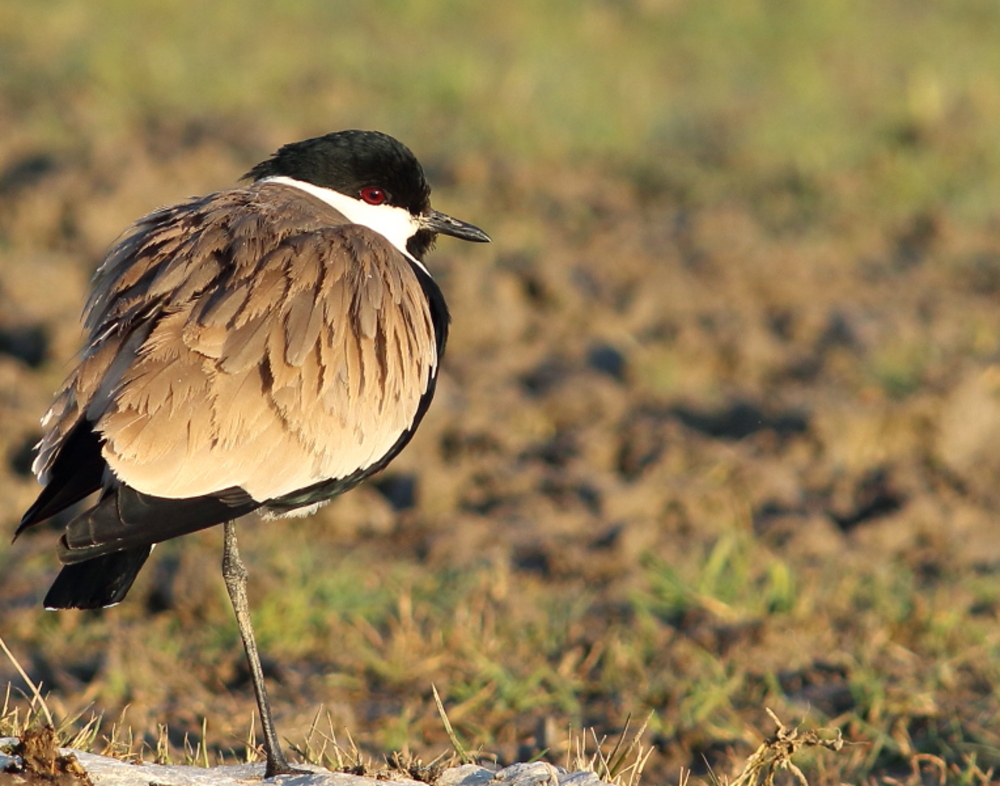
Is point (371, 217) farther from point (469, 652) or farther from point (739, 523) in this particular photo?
point (739, 523)

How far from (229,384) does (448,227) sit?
4.40 ft

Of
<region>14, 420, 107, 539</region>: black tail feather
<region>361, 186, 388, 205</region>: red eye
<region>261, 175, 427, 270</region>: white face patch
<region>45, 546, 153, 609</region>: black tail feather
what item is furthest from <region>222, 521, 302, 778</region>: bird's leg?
<region>361, 186, 388, 205</region>: red eye

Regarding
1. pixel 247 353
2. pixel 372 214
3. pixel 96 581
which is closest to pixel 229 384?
pixel 247 353

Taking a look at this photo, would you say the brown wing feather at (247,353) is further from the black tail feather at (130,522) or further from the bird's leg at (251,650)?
the bird's leg at (251,650)

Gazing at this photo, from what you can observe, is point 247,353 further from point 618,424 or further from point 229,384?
point 618,424

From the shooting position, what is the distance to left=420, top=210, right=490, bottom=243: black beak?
495 cm

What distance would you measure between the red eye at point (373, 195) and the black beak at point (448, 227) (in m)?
0.18

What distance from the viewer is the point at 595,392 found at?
7.42 m

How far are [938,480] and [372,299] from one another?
3.60 m

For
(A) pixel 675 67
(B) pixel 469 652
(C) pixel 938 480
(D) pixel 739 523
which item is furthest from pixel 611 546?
(A) pixel 675 67

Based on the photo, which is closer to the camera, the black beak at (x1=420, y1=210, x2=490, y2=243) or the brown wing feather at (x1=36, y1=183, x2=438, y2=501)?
the brown wing feather at (x1=36, y1=183, x2=438, y2=501)

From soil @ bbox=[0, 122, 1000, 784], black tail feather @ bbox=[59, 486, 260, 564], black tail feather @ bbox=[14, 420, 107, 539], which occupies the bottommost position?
soil @ bbox=[0, 122, 1000, 784]

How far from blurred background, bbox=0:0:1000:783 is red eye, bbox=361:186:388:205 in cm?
157

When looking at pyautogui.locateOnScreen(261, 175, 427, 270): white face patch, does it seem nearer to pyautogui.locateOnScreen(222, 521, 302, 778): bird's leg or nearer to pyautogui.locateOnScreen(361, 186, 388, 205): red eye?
pyautogui.locateOnScreen(361, 186, 388, 205): red eye
